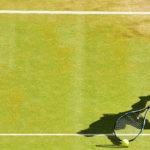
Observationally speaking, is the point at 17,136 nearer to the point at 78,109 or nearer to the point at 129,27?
the point at 78,109

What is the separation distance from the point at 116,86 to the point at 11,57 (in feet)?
11.0

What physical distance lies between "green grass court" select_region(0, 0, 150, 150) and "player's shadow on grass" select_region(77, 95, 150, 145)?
43 millimetres

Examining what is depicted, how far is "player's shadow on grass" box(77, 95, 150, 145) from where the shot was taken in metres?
19.0

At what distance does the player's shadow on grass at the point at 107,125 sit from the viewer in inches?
748

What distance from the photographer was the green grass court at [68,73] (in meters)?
19.0

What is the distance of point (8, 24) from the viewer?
→ 19984 mm

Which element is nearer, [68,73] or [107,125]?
Answer: [107,125]

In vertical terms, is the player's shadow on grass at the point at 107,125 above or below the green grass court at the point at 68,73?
below

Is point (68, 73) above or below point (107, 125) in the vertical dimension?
above

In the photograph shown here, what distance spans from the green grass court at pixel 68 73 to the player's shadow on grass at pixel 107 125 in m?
0.04

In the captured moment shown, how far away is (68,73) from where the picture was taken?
64.2ft

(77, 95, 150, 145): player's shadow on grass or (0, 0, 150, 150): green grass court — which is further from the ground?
(0, 0, 150, 150): green grass court

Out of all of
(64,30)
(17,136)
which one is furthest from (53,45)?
(17,136)

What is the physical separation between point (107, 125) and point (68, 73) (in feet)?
6.58
